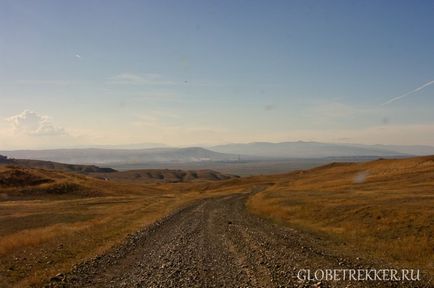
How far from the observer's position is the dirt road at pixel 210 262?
51.2 feet

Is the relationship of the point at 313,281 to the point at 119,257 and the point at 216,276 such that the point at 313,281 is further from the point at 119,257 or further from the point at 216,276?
the point at 119,257

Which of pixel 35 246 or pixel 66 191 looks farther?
pixel 66 191

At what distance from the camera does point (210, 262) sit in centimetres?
1869

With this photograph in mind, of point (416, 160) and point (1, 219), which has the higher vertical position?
point (416, 160)

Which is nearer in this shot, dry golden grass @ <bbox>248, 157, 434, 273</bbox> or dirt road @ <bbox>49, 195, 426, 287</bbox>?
dirt road @ <bbox>49, 195, 426, 287</bbox>

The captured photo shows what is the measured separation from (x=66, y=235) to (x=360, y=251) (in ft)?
58.6

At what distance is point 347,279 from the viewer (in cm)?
1527

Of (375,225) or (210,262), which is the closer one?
(210,262)

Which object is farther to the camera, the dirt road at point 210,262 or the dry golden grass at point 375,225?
the dry golden grass at point 375,225

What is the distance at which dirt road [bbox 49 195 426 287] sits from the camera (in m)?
15.6

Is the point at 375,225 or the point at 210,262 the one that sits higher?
the point at 375,225

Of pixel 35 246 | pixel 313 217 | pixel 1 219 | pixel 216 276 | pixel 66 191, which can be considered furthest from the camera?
pixel 66 191

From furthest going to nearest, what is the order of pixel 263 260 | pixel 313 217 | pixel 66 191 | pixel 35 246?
1. pixel 66 191
2. pixel 313 217
3. pixel 35 246
4. pixel 263 260

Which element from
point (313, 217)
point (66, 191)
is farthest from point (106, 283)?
point (66, 191)
